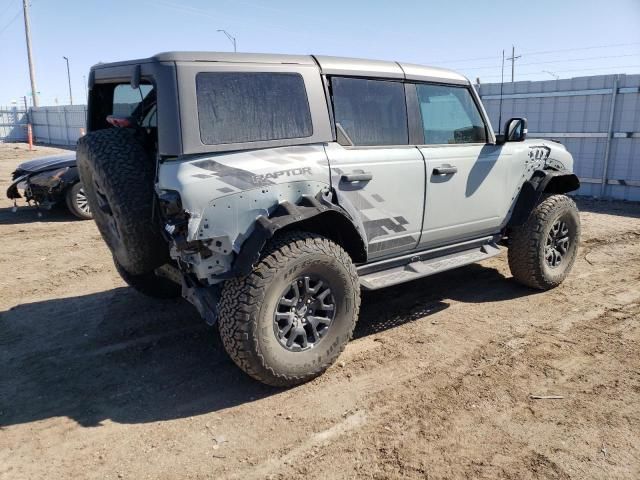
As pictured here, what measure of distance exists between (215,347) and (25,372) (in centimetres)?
133

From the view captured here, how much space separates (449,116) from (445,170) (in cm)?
62

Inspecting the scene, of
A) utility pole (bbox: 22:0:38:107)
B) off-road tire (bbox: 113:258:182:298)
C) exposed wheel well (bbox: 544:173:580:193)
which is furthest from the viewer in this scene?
utility pole (bbox: 22:0:38:107)

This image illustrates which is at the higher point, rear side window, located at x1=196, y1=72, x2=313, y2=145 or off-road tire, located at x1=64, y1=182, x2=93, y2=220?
rear side window, located at x1=196, y1=72, x2=313, y2=145

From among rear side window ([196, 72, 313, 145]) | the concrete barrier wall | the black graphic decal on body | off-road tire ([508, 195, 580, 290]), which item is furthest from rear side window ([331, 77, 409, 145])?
the concrete barrier wall

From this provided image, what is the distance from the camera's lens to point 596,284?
5.57 meters

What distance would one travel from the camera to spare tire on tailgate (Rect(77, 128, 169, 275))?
3234 millimetres

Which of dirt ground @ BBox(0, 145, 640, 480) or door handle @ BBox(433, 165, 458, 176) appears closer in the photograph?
dirt ground @ BBox(0, 145, 640, 480)

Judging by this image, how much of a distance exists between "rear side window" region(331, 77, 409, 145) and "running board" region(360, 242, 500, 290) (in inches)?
Result: 40.3

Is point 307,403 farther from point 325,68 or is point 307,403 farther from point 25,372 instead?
point 325,68

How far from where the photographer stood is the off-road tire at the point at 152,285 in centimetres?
461

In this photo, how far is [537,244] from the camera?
5.05 meters

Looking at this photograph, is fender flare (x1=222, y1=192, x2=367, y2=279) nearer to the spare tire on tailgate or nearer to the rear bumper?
the spare tire on tailgate

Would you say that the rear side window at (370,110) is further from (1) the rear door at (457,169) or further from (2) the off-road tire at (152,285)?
(2) the off-road tire at (152,285)

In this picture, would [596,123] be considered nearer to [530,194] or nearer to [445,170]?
[530,194]
